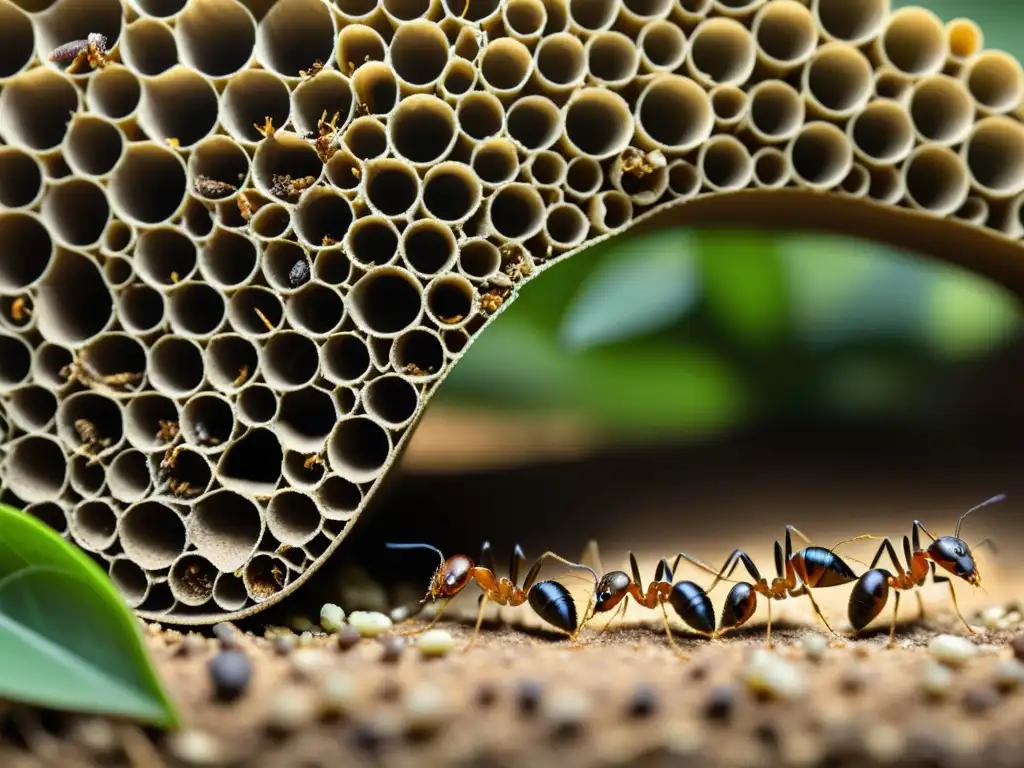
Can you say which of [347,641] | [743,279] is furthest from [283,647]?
[743,279]

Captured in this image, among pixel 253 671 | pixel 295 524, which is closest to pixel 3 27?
pixel 295 524

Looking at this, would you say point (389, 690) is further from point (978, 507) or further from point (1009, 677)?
point (978, 507)

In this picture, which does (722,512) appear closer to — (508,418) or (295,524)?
(508,418)

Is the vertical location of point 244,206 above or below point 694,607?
above

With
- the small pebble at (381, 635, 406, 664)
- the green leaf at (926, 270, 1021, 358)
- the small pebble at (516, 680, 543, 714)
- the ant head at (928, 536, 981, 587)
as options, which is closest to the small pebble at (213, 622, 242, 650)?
the small pebble at (381, 635, 406, 664)

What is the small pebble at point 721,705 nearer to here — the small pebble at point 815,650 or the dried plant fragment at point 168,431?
the small pebble at point 815,650

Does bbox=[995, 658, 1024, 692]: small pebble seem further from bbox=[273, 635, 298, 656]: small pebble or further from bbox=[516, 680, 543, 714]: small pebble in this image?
bbox=[273, 635, 298, 656]: small pebble

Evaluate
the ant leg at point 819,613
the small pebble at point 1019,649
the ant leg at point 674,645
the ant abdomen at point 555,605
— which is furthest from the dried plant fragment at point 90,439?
the small pebble at point 1019,649
